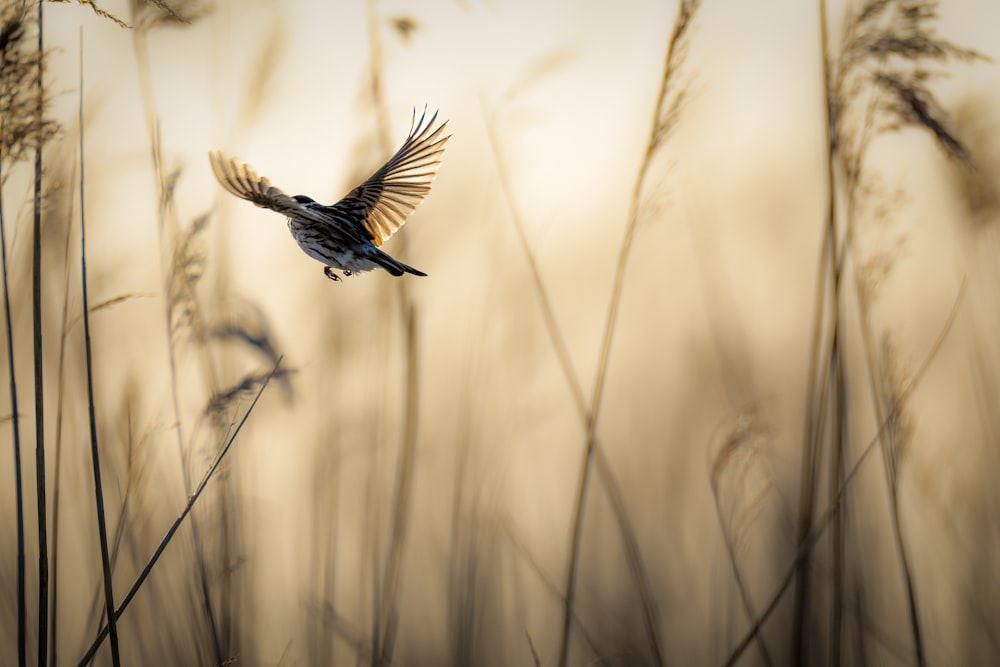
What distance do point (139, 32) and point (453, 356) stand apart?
2.71 ft

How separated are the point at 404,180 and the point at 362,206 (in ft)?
0.26

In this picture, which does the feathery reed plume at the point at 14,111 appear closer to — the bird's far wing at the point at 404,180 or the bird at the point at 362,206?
the bird at the point at 362,206

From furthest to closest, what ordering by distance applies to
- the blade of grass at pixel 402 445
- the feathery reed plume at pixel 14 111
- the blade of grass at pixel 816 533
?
the blade of grass at pixel 402 445, the blade of grass at pixel 816 533, the feathery reed plume at pixel 14 111

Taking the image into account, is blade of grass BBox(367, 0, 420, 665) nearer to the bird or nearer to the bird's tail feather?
the bird

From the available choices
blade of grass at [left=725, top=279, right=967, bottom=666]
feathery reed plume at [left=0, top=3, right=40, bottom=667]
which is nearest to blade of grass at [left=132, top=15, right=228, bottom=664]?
feathery reed plume at [left=0, top=3, right=40, bottom=667]

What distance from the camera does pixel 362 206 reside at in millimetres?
1190

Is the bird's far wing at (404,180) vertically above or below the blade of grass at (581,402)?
above

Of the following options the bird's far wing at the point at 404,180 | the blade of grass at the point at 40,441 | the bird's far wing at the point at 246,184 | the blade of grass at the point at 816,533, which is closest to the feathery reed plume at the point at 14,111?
the blade of grass at the point at 40,441

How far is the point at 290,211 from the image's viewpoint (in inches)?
35.4

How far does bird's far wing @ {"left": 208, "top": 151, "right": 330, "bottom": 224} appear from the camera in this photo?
33.1 inches

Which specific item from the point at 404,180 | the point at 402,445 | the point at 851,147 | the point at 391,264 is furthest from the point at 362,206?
the point at 851,147

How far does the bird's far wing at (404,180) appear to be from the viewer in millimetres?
1161

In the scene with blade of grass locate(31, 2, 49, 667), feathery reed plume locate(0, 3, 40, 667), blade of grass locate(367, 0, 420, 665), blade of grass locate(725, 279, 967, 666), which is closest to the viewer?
blade of grass locate(31, 2, 49, 667)

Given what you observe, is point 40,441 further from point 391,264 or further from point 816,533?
point 816,533
